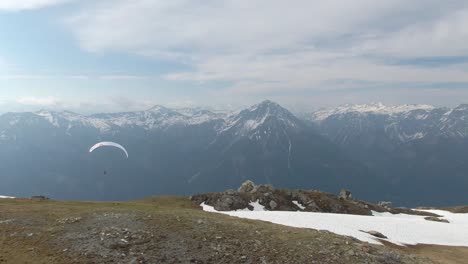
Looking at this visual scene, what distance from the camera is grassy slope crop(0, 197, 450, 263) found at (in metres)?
→ 30.1

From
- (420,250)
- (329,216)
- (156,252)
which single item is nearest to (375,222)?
(329,216)

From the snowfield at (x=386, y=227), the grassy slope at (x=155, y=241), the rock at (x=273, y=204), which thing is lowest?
the rock at (x=273, y=204)

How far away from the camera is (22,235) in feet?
109

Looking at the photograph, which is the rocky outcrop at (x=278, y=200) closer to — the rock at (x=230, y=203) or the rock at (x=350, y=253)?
the rock at (x=230, y=203)

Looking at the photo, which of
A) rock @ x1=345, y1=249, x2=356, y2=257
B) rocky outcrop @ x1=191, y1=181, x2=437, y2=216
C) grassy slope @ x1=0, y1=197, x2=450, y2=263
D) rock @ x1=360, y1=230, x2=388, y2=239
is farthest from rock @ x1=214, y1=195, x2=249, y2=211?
rock @ x1=345, y1=249, x2=356, y2=257

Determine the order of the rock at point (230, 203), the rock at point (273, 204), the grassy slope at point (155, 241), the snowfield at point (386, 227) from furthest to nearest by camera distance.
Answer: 1. the rock at point (273, 204)
2. the rock at point (230, 203)
3. the snowfield at point (386, 227)
4. the grassy slope at point (155, 241)

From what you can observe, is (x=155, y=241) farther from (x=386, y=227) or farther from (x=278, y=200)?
(x=278, y=200)

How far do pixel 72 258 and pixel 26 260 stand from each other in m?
3.17

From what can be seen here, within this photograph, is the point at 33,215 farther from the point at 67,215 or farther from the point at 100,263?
the point at 100,263

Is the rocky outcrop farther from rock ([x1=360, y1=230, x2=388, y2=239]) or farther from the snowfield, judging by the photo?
rock ([x1=360, y1=230, x2=388, y2=239])

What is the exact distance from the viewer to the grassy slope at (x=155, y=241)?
30078 mm

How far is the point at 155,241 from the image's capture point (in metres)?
32.9

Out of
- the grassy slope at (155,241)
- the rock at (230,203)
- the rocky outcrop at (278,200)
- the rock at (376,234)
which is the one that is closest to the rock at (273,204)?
the rocky outcrop at (278,200)

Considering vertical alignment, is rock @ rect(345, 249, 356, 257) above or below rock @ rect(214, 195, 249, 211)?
above
